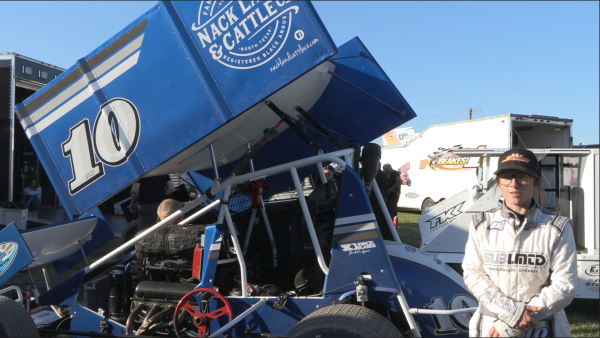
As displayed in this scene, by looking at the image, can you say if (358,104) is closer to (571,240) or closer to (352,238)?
(352,238)

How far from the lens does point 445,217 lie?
7.51 metres

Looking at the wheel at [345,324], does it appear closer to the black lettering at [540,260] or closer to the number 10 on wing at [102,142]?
the black lettering at [540,260]

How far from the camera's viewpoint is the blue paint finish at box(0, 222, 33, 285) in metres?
3.39

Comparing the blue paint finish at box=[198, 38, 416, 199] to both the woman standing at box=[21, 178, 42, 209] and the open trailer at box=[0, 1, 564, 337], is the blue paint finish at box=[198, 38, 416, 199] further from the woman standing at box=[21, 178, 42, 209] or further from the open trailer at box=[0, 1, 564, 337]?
the woman standing at box=[21, 178, 42, 209]

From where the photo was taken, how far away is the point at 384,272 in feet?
9.77

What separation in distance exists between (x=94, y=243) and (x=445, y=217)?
5.35 m

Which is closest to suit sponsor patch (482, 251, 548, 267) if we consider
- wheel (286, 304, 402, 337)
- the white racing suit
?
the white racing suit

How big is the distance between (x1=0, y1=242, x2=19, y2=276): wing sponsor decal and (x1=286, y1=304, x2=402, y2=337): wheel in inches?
86.8

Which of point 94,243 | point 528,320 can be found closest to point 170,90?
point 94,243

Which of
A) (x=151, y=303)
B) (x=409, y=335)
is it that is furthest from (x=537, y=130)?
(x=151, y=303)

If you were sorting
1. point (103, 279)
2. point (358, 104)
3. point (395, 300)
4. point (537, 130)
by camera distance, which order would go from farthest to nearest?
point (537, 130)
point (358, 104)
point (103, 279)
point (395, 300)

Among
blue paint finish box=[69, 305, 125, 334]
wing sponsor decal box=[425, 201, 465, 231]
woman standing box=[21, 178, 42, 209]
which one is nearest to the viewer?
blue paint finish box=[69, 305, 125, 334]

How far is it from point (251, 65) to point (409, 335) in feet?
6.91

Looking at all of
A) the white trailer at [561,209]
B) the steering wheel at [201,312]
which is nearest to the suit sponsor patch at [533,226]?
the steering wheel at [201,312]
